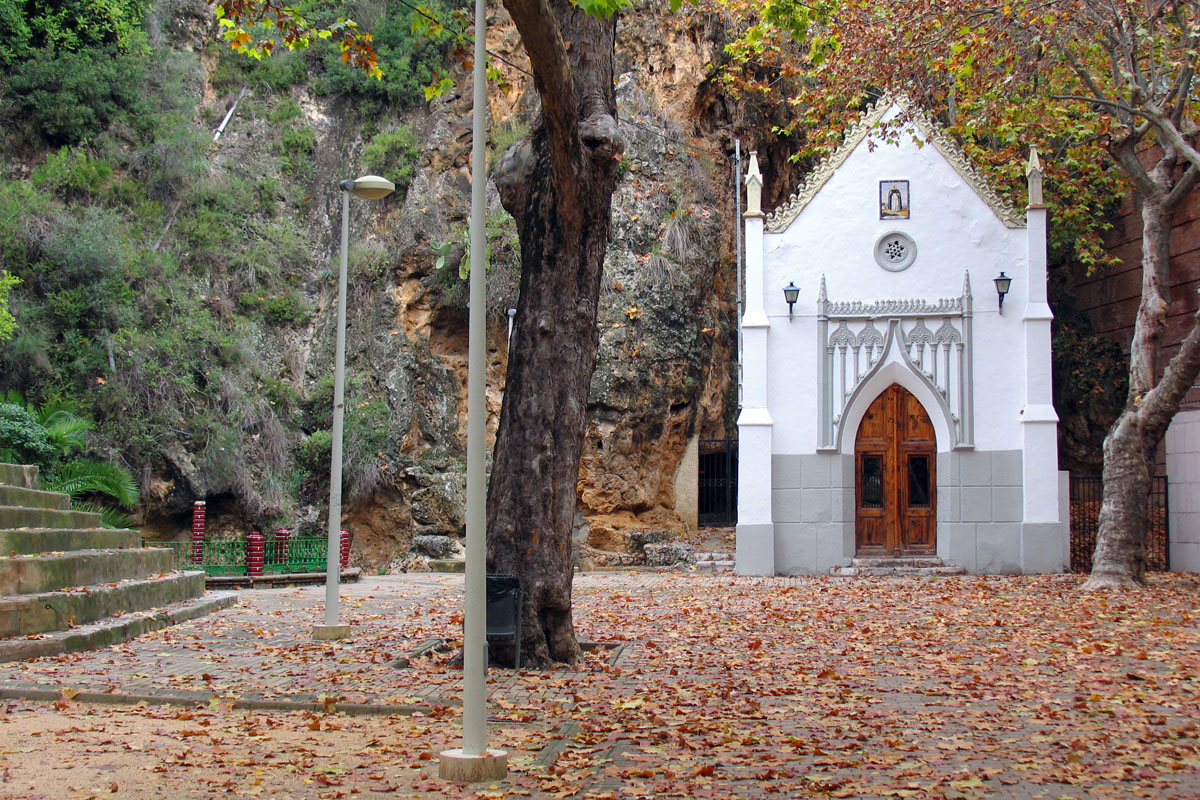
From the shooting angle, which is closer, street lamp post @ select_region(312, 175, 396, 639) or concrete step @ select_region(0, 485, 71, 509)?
street lamp post @ select_region(312, 175, 396, 639)

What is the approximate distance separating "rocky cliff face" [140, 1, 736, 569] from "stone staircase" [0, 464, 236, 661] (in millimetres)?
9678

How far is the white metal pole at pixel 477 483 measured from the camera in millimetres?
6332

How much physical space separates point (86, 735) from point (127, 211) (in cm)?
2248

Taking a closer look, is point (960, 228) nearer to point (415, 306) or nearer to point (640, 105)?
point (640, 105)

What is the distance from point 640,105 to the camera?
2995 cm

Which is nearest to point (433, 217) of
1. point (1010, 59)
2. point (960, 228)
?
point (960, 228)

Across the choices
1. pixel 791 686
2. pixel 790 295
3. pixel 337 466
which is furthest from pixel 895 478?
pixel 791 686

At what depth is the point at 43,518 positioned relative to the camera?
13.5 meters

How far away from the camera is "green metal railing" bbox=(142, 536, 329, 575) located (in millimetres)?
A: 21625

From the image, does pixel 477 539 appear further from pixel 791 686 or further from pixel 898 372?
pixel 898 372

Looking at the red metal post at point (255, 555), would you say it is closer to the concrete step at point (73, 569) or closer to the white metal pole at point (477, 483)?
the concrete step at point (73, 569)

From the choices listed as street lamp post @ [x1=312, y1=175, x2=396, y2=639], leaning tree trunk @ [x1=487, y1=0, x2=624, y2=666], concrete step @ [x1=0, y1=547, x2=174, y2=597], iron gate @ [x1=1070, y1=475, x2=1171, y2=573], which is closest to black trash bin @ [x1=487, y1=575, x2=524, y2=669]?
leaning tree trunk @ [x1=487, y1=0, x2=624, y2=666]

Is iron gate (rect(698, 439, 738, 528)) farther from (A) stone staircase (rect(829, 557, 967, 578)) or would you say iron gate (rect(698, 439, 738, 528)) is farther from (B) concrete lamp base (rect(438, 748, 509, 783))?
(B) concrete lamp base (rect(438, 748, 509, 783))

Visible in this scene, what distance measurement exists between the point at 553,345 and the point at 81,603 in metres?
6.28
